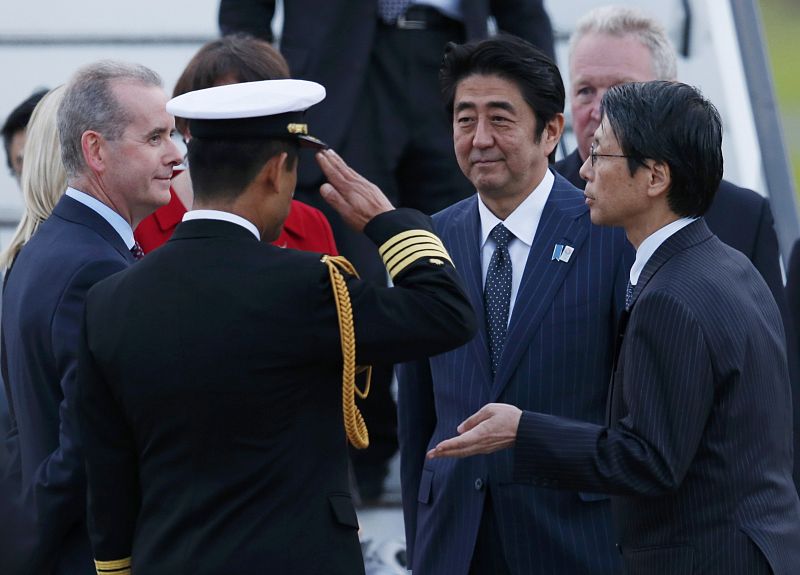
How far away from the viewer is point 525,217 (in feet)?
12.2

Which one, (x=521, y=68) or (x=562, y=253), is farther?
(x=521, y=68)

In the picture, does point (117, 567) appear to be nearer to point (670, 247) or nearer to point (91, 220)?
point (91, 220)

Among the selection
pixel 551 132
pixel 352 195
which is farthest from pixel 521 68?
pixel 352 195

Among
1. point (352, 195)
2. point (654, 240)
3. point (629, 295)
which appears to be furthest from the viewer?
point (629, 295)

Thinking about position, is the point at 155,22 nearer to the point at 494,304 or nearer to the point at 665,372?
the point at 494,304

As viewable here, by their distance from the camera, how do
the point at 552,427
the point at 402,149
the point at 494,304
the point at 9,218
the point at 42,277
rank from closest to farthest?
the point at 552,427 → the point at 42,277 → the point at 494,304 → the point at 402,149 → the point at 9,218

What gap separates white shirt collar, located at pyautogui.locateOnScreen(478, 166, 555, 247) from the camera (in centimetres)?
371

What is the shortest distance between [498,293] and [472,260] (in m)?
0.11

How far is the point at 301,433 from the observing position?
2891 mm

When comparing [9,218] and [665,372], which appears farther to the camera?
[9,218]

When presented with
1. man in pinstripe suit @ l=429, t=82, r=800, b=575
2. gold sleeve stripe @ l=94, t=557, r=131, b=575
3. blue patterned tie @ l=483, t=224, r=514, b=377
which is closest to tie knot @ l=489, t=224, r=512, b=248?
blue patterned tie @ l=483, t=224, r=514, b=377

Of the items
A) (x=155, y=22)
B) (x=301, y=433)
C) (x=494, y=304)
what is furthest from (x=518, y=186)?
(x=155, y=22)

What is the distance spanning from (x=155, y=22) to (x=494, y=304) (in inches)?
125

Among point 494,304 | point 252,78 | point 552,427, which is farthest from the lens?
point 252,78
